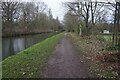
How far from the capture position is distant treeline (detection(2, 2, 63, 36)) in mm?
49763

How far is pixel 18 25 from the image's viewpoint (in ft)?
187

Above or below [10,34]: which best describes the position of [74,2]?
above

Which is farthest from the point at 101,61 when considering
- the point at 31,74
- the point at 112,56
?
the point at 31,74

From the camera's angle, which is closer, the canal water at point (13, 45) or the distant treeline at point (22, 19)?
the canal water at point (13, 45)

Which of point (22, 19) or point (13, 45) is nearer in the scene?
point (13, 45)

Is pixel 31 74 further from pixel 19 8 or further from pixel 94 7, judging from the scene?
pixel 19 8

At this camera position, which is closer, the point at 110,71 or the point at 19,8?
the point at 110,71

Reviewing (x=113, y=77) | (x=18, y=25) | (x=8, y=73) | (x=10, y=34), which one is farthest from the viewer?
(x=18, y=25)

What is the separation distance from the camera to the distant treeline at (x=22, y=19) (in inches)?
1959

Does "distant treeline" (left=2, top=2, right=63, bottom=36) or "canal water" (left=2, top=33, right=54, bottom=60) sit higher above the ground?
"distant treeline" (left=2, top=2, right=63, bottom=36)

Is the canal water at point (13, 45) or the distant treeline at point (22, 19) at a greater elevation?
the distant treeline at point (22, 19)

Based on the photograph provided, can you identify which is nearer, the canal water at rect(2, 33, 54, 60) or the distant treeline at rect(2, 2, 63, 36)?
the canal water at rect(2, 33, 54, 60)

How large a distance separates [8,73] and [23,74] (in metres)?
0.71

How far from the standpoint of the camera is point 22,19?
6334 cm
